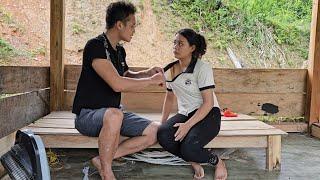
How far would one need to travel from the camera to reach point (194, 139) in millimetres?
2684

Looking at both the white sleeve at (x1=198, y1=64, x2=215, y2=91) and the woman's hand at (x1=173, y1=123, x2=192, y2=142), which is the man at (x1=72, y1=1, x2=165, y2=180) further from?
the white sleeve at (x1=198, y1=64, x2=215, y2=91)

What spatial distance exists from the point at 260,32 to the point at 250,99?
275 cm

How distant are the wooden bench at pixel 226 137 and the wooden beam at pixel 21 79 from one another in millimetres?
364

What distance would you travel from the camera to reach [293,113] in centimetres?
439

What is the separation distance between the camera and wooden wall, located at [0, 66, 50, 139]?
268 cm

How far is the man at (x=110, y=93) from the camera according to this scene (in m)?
2.48

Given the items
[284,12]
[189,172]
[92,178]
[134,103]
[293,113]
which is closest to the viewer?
[92,178]

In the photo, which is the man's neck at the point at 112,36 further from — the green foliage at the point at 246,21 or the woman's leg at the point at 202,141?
the green foliage at the point at 246,21

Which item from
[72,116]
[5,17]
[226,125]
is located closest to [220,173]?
[226,125]

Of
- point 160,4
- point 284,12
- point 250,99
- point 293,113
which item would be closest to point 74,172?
point 250,99

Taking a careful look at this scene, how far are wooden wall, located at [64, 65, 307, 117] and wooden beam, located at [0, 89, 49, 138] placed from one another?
35 centimetres

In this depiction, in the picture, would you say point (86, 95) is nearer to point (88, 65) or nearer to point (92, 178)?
point (88, 65)

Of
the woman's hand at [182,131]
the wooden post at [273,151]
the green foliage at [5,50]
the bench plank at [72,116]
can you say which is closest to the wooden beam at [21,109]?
A: the bench plank at [72,116]

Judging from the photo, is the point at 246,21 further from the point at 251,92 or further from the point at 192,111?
the point at 192,111
